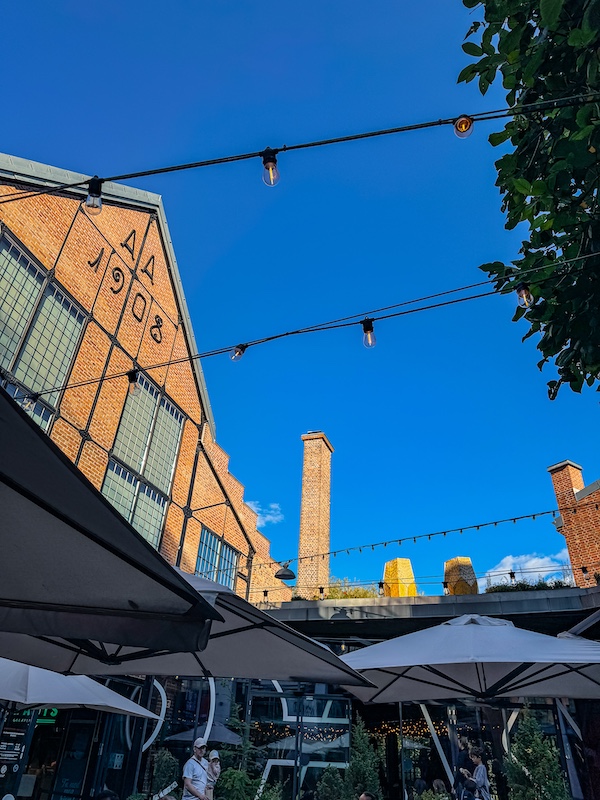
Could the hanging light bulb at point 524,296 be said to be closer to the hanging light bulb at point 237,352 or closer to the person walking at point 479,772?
the hanging light bulb at point 237,352

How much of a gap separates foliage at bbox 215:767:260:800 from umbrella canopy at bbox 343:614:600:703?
154 inches

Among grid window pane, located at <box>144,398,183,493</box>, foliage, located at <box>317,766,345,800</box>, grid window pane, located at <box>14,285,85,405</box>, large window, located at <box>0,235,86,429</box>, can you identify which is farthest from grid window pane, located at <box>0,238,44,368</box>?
foliage, located at <box>317,766,345,800</box>

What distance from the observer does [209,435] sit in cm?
1636

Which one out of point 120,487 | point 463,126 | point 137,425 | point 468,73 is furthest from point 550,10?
point 137,425

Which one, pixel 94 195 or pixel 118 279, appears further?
pixel 118 279

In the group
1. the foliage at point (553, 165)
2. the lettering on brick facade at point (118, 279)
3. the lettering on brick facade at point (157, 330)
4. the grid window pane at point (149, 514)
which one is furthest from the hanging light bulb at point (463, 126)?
the lettering on brick facade at point (157, 330)

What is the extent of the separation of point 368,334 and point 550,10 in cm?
310

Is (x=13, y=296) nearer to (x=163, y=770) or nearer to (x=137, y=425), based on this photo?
(x=137, y=425)

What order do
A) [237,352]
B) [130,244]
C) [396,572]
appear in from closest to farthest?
[237,352] < [130,244] < [396,572]

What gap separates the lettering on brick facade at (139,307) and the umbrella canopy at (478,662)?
10261 millimetres

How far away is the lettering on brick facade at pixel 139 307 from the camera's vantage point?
13.2m

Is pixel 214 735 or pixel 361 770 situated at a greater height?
pixel 214 735

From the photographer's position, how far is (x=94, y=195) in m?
4.11

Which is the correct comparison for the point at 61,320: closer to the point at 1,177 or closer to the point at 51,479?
the point at 1,177
